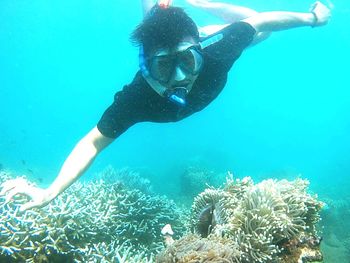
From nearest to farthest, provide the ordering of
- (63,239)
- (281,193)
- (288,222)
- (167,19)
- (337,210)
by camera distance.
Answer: (288,222), (281,193), (167,19), (63,239), (337,210)

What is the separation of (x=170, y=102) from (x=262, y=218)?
209 centimetres

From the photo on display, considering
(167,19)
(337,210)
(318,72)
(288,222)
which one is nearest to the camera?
(288,222)

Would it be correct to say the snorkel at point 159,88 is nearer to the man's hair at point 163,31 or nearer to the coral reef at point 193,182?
the man's hair at point 163,31

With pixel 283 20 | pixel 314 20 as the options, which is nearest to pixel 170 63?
pixel 283 20

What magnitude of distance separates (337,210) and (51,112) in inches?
4049

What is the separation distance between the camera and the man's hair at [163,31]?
4.12 m

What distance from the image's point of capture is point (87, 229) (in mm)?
4703

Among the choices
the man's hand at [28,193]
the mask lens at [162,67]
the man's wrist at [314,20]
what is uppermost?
the man's wrist at [314,20]

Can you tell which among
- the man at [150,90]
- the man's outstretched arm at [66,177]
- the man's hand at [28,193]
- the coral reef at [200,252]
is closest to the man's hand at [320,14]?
the man at [150,90]

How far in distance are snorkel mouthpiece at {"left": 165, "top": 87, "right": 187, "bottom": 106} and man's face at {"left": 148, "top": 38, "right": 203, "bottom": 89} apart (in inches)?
2.2

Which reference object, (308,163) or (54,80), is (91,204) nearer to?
(308,163)

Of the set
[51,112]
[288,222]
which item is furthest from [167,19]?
[51,112]

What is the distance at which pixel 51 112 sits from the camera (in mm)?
104875

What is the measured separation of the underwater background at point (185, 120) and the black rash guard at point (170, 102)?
7.40 m
